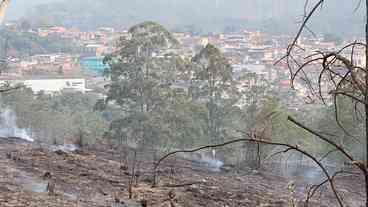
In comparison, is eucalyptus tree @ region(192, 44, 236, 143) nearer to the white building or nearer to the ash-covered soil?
the ash-covered soil

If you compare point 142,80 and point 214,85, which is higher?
point 142,80

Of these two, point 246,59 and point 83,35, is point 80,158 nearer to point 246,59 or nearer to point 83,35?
point 246,59

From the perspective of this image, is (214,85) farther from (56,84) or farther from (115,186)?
(56,84)

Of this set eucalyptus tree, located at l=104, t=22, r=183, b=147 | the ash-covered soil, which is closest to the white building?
eucalyptus tree, located at l=104, t=22, r=183, b=147

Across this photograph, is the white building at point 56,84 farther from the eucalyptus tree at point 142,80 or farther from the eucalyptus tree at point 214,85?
the eucalyptus tree at point 214,85

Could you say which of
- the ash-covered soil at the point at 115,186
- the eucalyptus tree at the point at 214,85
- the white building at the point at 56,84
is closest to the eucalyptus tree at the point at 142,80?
the eucalyptus tree at the point at 214,85

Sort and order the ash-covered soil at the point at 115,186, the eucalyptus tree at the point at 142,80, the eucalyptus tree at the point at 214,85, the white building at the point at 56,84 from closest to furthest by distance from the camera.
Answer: the ash-covered soil at the point at 115,186
the eucalyptus tree at the point at 142,80
the eucalyptus tree at the point at 214,85
the white building at the point at 56,84

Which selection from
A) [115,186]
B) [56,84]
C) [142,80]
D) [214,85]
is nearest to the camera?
[115,186]

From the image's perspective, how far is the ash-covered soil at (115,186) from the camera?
7.27 meters

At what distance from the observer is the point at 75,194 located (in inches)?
300

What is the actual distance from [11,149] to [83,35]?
66.8 m

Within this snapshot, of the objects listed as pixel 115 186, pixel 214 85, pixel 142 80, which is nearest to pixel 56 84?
pixel 142 80

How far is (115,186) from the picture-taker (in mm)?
8656

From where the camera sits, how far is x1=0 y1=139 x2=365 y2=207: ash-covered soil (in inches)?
286
